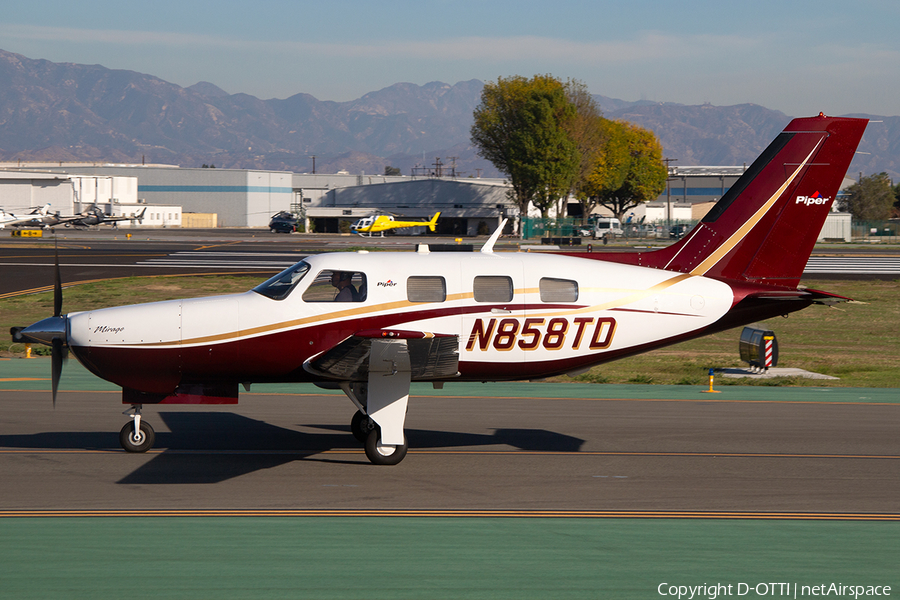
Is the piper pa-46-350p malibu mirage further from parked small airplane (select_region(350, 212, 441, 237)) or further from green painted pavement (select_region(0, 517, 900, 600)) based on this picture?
parked small airplane (select_region(350, 212, 441, 237))

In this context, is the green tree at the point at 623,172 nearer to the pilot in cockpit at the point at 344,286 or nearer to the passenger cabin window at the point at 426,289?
the passenger cabin window at the point at 426,289

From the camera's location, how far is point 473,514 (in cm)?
960

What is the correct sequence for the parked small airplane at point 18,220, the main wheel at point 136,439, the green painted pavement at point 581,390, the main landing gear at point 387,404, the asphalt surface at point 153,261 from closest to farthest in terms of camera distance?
1. the main landing gear at point 387,404
2. the main wheel at point 136,439
3. the green painted pavement at point 581,390
4. the asphalt surface at point 153,261
5. the parked small airplane at point 18,220

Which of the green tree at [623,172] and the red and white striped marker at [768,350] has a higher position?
the green tree at [623,172]

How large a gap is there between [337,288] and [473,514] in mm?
3856

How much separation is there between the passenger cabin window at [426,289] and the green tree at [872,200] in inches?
5201

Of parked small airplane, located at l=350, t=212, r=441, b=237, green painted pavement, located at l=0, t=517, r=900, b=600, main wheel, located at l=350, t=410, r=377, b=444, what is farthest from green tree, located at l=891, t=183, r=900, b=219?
green painted pavement, located at l=0, t=517, r=900, b=600

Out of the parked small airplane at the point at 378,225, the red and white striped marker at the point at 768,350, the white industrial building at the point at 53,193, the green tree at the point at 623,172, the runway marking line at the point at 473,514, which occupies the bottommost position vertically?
the runway marking line at the point at 473,514

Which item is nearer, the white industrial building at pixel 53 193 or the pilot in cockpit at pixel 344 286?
the pilot in cockpit at pixel 344 286

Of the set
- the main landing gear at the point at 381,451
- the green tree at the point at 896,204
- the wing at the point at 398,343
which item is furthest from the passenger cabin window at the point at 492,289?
the green tree at the point at 896,204

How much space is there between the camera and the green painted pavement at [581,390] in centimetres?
1722

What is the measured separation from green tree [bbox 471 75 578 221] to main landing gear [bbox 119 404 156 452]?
297 ft

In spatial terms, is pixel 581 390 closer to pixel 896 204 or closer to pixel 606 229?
pixel 606 229

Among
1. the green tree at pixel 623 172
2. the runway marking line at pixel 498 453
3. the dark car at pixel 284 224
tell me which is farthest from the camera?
the green tree at pixel 623 172
